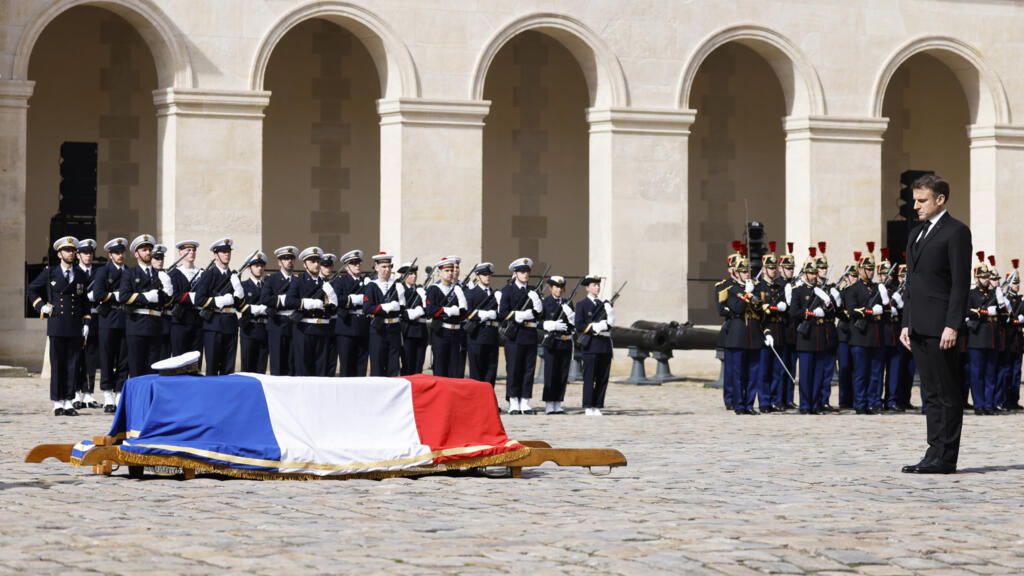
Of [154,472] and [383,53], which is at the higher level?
[383,53]

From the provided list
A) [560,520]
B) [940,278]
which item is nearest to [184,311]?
[940,278]

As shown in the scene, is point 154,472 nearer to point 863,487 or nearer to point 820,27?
point 863,487

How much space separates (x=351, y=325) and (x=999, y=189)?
42.3 ft

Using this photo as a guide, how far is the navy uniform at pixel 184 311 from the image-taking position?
16203mm

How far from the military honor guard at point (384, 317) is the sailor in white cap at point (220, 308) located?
133cm

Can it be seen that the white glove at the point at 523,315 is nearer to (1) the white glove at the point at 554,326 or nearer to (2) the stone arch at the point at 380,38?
(1) the white glove at the point at 554,326

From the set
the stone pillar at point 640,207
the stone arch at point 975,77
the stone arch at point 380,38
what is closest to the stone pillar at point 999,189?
the stone arch at point 975,77

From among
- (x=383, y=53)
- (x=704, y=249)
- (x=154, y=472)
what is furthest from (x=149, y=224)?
(x=154, y=472)

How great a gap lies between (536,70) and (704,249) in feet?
14.7

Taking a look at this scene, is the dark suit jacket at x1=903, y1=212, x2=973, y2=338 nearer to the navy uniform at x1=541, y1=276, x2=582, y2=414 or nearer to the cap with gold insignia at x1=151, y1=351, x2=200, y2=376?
the cap with gold insignia at x1=151, y1=351, x2=200, y2=376

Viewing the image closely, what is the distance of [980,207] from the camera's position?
26.1 m

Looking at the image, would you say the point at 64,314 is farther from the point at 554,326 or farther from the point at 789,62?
the point at 789,62

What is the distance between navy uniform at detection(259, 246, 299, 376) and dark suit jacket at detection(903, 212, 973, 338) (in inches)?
316

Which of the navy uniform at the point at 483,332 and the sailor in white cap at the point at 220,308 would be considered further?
the navy uniform at the point at 483,332
